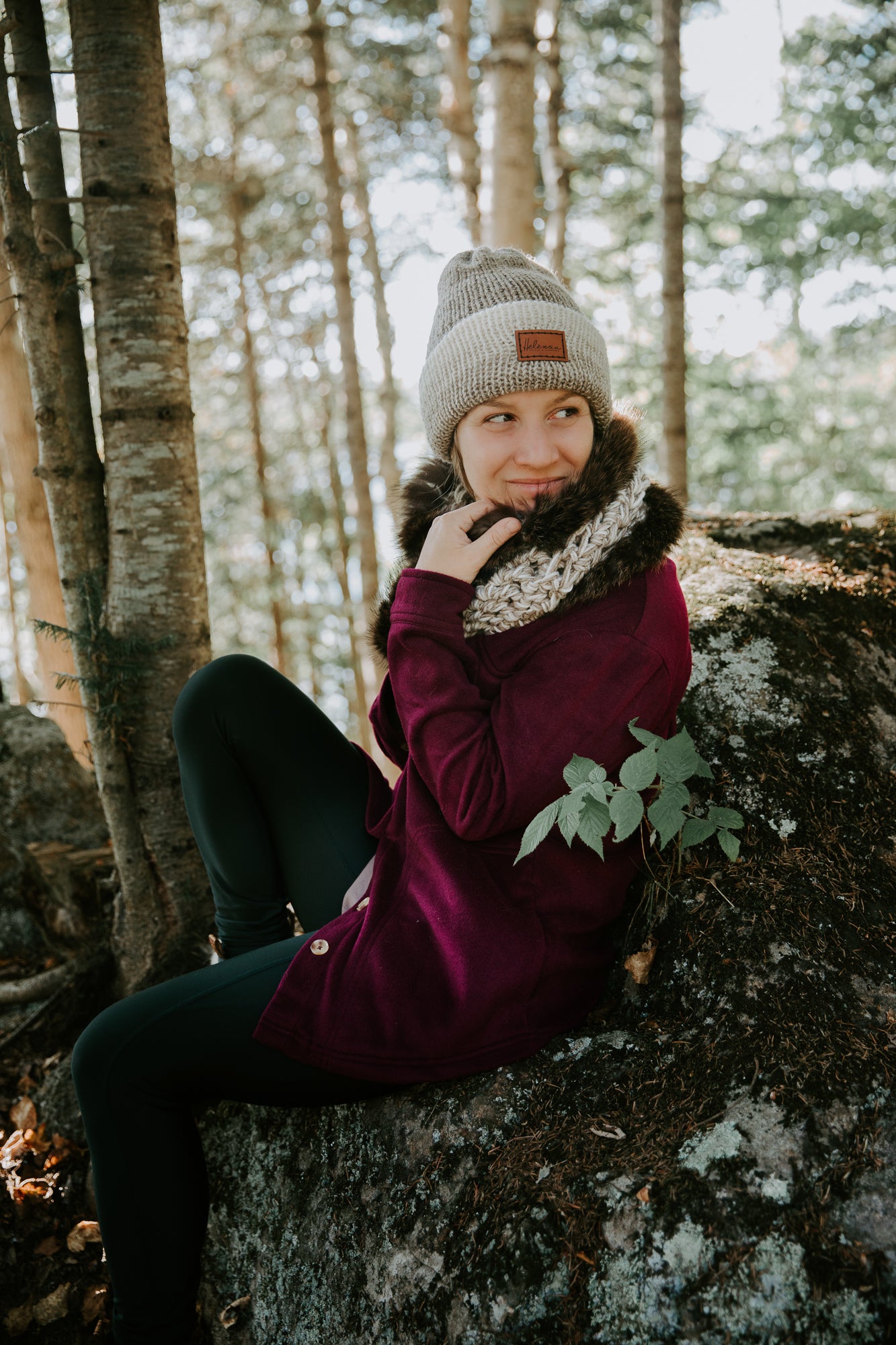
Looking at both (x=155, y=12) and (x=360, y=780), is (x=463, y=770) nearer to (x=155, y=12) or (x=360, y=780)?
(x=360, y=780)

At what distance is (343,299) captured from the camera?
8.05 m

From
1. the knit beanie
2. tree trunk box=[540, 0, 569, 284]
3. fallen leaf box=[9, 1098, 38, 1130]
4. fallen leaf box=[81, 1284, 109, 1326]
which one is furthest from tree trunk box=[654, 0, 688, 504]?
fallen leaf box=[81, 1284, 109, 1326]

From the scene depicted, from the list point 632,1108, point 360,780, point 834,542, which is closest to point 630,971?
point 632,1108

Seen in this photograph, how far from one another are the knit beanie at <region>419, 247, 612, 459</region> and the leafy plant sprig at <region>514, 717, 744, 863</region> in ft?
3.00

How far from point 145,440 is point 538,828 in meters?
1.89

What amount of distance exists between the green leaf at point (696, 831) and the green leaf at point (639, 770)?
251 mm

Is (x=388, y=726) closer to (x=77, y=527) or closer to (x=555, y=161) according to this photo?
(x=77, y=527)

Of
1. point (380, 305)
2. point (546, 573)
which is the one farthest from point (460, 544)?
point (380, 305)

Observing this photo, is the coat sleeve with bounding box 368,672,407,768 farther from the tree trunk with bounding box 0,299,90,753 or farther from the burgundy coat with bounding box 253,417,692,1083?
the tree trunk with bounding box 0,299,90,753

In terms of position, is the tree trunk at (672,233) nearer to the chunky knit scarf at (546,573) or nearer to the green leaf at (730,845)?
the chunky knit scarf at (546,573)

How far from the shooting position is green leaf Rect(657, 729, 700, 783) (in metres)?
1.75

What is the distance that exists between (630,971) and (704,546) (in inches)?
66.9

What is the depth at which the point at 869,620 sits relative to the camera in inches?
104

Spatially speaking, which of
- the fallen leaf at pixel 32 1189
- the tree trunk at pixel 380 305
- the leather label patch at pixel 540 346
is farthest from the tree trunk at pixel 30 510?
the tree trunk at pixel 380 305
